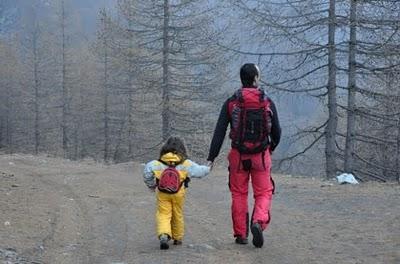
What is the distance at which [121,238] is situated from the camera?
6.86 metres

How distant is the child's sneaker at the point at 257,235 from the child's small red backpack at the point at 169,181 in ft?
2.91

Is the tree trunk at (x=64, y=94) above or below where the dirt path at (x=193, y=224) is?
above

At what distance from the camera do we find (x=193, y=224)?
7812mm

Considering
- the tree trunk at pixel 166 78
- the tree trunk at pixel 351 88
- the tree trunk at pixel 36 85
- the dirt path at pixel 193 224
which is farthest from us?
the tree trunk at pixel 36 85

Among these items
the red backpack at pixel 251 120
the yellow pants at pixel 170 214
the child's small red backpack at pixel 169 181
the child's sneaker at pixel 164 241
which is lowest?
the child's sneaker at pixel 164 241

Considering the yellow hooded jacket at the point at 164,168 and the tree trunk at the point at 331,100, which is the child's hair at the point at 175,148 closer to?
the yellow hooded jacket at the point at 164,168

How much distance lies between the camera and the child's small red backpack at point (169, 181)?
627 centimetres

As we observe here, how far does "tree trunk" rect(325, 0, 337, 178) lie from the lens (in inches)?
598

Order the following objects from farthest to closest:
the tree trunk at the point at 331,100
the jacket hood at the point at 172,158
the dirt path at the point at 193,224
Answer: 1. the tree trunk at the point at 331,100
2. the jacket hood at the point at 172,158
3. the dirt path at the point at 193,224

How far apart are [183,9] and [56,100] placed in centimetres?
2244

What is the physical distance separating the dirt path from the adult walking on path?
1.03ft

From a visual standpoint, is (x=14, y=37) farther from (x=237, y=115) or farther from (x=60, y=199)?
(x=237, y=115)

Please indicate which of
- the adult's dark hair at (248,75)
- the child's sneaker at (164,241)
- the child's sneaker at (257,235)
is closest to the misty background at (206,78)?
the adult's dark hair at (248,75)

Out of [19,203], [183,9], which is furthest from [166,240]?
[183,9]
